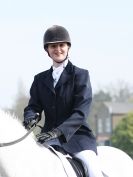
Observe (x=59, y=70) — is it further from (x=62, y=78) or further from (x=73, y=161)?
(x=73, y=161)

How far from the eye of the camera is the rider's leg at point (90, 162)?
8.28m

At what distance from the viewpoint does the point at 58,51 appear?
836 cm

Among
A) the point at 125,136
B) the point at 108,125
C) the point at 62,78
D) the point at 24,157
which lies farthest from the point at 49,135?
the point at 108,125

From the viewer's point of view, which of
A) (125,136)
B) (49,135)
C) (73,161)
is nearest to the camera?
(49,135)

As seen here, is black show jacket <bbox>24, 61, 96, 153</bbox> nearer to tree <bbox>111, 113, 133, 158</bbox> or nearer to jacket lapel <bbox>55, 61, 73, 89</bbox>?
jacket lapel <bbox>55, 61, 73, 89</bbox>

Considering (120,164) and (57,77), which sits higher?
(57,77)

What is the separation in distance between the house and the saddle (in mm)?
94182

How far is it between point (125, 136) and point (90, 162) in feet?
191

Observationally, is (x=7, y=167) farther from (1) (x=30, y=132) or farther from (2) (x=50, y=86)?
(2) (x=50, y=86)

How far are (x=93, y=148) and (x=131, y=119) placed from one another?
201 feet

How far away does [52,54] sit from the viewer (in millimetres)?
8383

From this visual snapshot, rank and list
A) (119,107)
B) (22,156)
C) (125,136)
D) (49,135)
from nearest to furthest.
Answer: (22,156) → (49,135) → (125,136) → (119,107)

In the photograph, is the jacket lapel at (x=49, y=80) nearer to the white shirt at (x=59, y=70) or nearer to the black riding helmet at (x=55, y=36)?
the white shirt at (x=59, y=70)

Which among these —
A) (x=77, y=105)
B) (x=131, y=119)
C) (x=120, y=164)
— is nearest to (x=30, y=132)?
(x=77, y=105)
